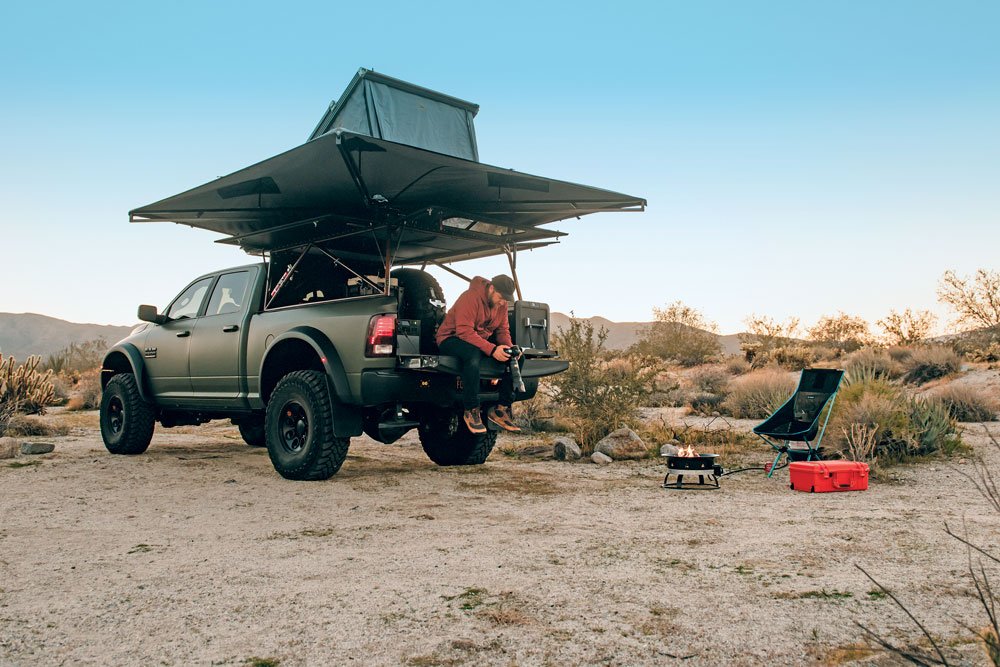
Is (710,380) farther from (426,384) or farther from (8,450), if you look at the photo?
(8,450)

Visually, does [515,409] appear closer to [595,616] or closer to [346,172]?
[346,172]

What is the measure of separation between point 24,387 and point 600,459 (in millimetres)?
11116

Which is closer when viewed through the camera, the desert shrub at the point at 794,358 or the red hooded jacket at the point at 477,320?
the red hooded jacket at the point at 477,320

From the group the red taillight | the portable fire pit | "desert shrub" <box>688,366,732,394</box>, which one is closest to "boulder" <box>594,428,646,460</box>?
the portable fire pit

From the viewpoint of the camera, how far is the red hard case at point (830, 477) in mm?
7301

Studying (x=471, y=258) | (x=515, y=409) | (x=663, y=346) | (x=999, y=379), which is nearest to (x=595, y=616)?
(x=471, y=258)

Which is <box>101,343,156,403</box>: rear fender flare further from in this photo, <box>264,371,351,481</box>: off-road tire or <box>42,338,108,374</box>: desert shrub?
<box>42,338,108,374</box>: desert shrub

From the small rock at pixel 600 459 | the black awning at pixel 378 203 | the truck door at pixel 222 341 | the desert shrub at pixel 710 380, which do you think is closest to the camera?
the black awning at pixel 378 203

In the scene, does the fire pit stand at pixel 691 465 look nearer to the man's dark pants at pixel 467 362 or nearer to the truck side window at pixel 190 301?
the man's dark pants at pixel 467 362

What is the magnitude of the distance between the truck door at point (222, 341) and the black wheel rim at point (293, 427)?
1043 mm

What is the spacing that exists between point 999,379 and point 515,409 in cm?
1077

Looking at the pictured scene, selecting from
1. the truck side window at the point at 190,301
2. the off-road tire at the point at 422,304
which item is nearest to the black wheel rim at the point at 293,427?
the off-road tire at the point at 422,304

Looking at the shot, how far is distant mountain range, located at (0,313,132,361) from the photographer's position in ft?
287

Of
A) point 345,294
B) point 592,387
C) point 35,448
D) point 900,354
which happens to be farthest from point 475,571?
point 900,354
